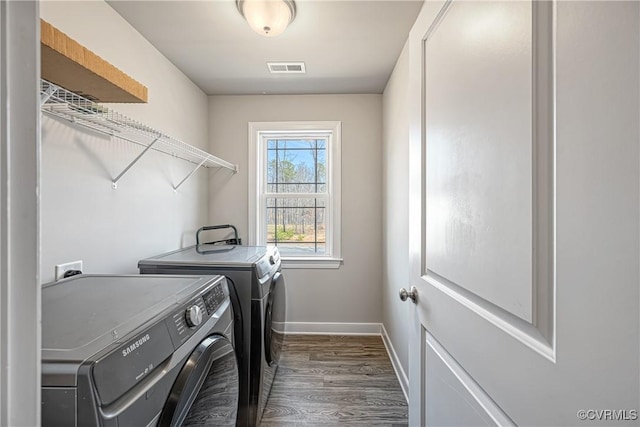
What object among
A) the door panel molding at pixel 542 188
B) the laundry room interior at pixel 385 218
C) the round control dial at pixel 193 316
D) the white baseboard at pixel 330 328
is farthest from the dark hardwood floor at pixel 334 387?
the door panel molding at pixel 542 188

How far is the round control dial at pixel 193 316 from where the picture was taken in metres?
0.85

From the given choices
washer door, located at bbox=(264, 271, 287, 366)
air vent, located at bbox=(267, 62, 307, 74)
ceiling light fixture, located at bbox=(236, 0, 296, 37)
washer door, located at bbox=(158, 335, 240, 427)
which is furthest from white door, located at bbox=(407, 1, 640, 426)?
air vent, located at bbox=(267, 62, 307, 74)

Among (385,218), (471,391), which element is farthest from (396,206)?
(471,391)

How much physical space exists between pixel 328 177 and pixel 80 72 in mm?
2122

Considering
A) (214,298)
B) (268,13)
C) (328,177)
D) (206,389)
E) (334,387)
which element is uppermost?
(268,13)

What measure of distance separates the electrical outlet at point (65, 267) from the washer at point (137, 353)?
0.11 metres

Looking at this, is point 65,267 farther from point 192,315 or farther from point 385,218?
point 385,218

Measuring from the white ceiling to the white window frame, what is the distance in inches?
13.6

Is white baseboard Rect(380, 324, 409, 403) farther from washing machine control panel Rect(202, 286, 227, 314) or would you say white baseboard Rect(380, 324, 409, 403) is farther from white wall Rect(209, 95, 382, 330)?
washing machine control panel Rect(202, 286, 227, 314)

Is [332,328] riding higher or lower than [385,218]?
lower

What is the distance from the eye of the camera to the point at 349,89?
262cm

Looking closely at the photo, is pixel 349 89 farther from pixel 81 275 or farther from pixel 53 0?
pixel 81 275

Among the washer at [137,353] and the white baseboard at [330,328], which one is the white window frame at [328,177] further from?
the washer at [137,353]

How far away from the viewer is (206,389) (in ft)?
2.84
